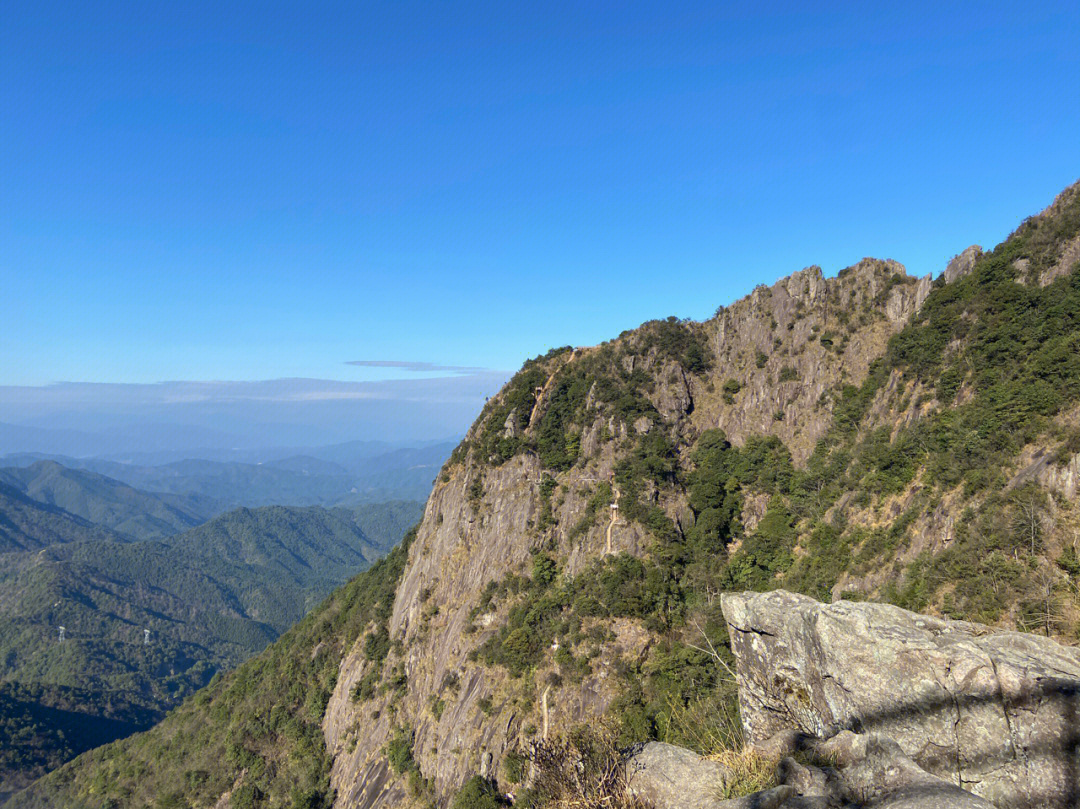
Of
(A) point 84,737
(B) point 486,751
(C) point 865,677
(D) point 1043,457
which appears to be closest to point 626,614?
(B) point 486,751

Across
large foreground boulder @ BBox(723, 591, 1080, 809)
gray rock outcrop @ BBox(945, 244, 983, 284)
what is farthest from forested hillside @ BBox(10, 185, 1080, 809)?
large foreground boulder @ BBox(723, 591, 1080, 809)

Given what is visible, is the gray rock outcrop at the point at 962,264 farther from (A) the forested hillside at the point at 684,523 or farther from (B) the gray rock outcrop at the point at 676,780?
(B) the gray rock outcrop at the point at 676,780

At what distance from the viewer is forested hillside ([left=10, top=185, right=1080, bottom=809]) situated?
28047mm

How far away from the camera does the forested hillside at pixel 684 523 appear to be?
28.0 metres

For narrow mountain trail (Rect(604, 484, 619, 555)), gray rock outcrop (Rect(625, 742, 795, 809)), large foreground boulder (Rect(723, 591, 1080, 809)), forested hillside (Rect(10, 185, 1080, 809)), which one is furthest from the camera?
narrow mountain trail (Rect(604, 484, 619, 555))

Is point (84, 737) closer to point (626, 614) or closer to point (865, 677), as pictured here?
point (626, 614)

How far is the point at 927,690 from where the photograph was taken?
35.5 ft

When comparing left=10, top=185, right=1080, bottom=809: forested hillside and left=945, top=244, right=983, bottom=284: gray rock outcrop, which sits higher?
left=945, top=244, right=983, bottom=284: gray rock outcrop

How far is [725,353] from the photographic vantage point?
65.2 meters

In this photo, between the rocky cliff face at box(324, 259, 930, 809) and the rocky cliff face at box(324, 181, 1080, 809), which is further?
the rocky cliff face at box(324, 259, 930, 809)

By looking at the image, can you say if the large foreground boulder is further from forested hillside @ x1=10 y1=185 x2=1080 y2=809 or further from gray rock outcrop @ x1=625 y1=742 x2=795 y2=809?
forested hillside @ x1=10 y1=185 x2=1080 y2=809

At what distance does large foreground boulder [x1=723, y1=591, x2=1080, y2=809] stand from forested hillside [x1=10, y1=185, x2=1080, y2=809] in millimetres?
3303

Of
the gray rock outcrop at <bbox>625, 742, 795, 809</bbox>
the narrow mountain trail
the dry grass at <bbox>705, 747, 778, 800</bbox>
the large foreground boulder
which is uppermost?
the large foreground boulder

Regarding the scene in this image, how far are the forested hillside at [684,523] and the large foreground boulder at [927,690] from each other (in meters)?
3.30
